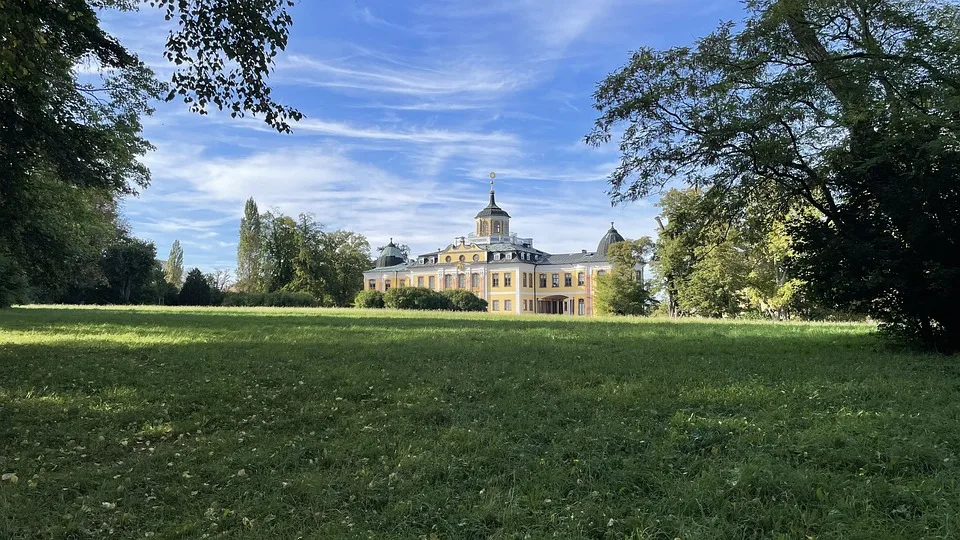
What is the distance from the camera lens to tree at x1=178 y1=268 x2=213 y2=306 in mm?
49219

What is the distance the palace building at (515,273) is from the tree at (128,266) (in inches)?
1710

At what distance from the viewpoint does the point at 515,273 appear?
8712 cm

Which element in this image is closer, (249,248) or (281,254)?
(281,254)

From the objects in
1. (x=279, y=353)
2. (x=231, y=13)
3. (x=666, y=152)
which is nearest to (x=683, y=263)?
(x=666, y=152)

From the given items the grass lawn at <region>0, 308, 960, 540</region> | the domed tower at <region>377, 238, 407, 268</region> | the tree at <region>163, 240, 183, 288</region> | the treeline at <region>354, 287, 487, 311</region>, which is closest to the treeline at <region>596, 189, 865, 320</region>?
the grass lawn at <region>0, 308, 960, 540</region>

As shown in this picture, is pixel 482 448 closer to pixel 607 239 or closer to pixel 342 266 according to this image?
pixel 342 266

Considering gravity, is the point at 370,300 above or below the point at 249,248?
below

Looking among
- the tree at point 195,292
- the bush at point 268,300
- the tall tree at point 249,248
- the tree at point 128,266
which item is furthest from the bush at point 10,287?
the tall tree at point 249,248

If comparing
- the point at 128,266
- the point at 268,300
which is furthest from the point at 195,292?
the point at 268,300

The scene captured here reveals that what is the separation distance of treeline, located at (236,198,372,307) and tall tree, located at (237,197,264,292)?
40 cm

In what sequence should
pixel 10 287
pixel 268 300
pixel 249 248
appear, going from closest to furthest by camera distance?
pixel 10 287, pixel 268 300, pixel 249 248

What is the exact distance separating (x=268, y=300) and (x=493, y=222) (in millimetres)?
51975

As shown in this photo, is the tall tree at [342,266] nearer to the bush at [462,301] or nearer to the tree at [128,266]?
the bush at [462,301]

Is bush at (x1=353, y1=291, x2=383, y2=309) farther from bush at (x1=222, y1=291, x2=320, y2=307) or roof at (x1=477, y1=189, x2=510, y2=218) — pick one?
roof at (x1=477, y1=189, x2=510, y2=218)
